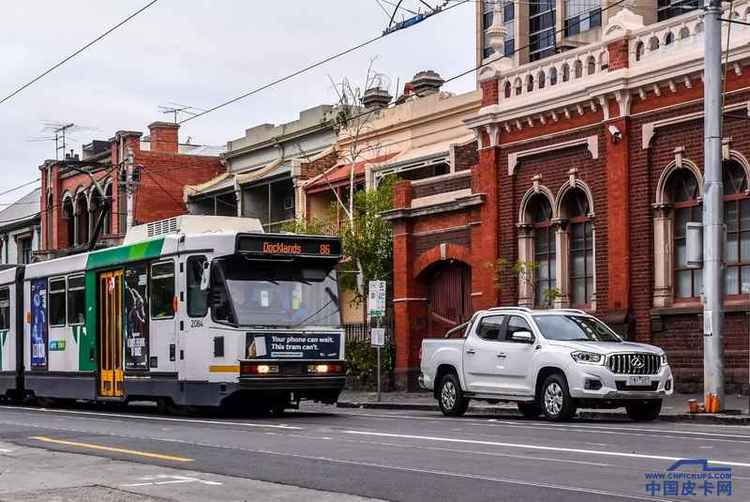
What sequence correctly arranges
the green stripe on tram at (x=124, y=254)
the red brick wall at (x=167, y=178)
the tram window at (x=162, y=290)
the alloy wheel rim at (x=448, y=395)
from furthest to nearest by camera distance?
1. the red brick wall at (x=167, y=178)
2. the green stripe on tram at (x=124, y=254)
3. the alloy wheel rim at (x=448, y=395)
4. the tram window at (x=162, y=290)

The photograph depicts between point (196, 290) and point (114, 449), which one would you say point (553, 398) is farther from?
point (114, 449)

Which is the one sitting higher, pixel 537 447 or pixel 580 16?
pixel 580 16

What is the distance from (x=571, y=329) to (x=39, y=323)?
41.7ft

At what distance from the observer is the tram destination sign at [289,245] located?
71.5 ft

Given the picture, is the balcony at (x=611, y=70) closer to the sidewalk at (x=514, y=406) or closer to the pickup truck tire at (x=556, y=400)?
the sidewalk at (x=514, y=406)

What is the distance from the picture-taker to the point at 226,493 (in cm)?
1134

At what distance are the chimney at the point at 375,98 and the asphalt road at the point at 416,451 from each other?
2268cm

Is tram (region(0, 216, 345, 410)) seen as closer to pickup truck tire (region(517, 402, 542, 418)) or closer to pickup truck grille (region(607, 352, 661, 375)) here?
pickup truck tire (region(517, 402, 542, 418))

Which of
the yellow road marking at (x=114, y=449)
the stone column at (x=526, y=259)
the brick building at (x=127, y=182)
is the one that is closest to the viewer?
the yellow road marking at (x=114, y=449)

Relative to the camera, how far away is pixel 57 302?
27.6 metres

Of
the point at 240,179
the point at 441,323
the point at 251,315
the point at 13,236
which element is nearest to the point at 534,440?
the point at 251,315

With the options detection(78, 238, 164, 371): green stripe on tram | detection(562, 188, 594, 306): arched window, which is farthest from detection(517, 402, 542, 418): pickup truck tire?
detection(78, 238, 164, 371): green stripe on tram

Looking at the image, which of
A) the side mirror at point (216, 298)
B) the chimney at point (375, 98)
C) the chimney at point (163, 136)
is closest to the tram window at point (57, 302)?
the side mirror at point (216, 298)

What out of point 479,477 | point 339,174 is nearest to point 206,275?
point 479,477
